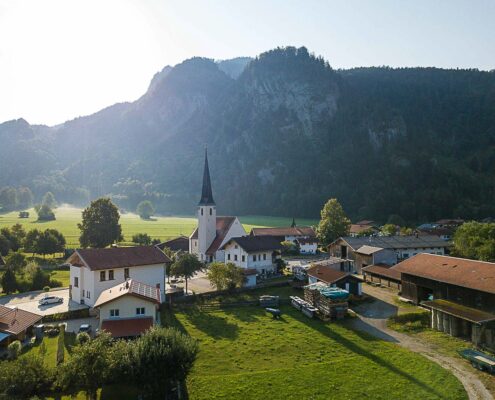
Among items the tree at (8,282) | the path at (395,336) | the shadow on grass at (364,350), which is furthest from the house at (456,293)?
the tree at (8,282)

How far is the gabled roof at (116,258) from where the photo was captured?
122 feet

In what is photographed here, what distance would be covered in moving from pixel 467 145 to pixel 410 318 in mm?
198046

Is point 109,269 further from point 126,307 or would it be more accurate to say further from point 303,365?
point 303,365

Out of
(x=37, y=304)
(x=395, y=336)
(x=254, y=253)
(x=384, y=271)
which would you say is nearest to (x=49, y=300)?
(x=37, y=304)

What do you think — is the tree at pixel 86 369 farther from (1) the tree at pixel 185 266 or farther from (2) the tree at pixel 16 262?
(2) the tree at pixel 16 262

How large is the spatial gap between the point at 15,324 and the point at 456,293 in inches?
1361

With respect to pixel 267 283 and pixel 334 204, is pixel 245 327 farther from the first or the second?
pixel 334 204

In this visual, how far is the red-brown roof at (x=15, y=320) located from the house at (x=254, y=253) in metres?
25.1

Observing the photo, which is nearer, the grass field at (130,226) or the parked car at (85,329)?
the parked car at (85,329)

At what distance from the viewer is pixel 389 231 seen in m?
78.1

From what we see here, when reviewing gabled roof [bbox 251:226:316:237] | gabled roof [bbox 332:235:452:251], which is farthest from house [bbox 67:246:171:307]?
gabled roof [bbox 251:226:316:237]

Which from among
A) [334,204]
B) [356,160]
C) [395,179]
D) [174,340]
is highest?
[356,160]

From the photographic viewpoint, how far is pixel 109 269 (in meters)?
37.1

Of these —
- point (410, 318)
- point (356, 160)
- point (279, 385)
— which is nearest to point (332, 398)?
point (279, 385)
